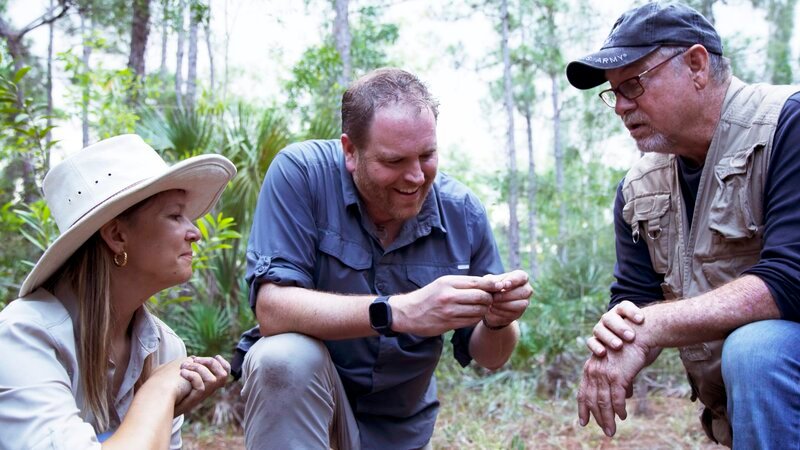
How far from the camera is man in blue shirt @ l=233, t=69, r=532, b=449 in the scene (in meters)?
2.47

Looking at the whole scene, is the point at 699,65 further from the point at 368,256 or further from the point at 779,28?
the point at 779,28

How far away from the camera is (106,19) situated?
32.1ft

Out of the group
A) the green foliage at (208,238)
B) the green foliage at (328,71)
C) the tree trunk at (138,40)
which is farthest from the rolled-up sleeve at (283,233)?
the tree trunk at (138,40)

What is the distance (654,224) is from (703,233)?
204 millimetres

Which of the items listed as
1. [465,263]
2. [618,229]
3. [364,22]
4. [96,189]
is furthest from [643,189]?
[364,22]

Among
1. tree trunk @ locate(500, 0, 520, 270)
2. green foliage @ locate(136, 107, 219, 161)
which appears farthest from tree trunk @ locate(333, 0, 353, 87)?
tree trunk @ locate(500, 0, 520, 270)

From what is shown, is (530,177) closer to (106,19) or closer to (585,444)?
(106,19)

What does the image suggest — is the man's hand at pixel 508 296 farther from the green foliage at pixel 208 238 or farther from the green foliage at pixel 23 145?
the green foliage at pixel 23 145

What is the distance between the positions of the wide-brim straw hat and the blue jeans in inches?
68.9

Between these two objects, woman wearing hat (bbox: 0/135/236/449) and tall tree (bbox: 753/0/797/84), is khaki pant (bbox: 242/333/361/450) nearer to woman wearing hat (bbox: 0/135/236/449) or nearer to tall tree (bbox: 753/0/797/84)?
woman wearing hat (bbox: 0/135/236/449)

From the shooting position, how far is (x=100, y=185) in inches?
87.7

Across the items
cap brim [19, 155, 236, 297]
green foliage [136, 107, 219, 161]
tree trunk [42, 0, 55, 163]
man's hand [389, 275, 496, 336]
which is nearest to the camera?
cap brim [19, 155, 236, 297]

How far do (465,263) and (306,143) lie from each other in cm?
86

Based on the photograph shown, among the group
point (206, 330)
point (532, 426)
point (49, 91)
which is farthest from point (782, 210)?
point (49, 91)
